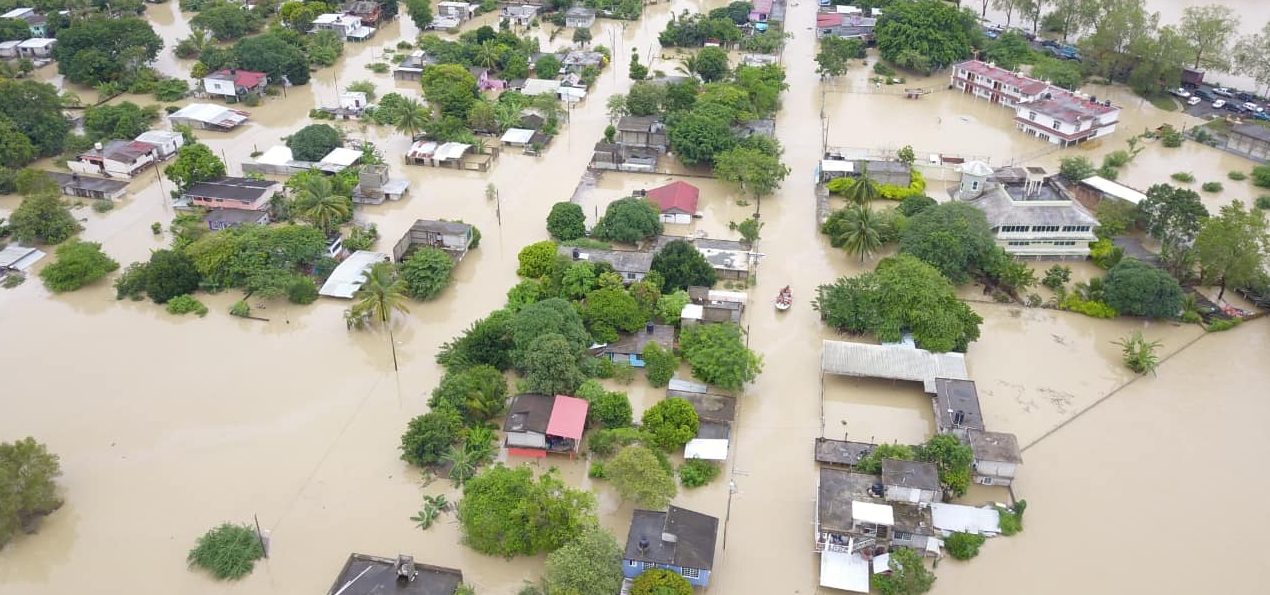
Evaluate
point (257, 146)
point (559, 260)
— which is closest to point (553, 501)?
point (559, 260)

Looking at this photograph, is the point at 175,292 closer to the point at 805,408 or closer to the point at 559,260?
the point at 559,260

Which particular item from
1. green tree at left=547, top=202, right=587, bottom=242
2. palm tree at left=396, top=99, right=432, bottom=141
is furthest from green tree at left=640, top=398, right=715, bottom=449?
palm tree at left=396, top=99, right=432, bottom=141

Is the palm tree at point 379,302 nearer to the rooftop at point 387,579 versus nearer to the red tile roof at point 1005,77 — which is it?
the rooftop at point 387,579

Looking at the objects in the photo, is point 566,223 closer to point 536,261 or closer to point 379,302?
point 536,261

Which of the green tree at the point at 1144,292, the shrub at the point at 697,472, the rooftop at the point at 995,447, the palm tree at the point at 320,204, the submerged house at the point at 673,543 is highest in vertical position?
the palm tree at the point at 320,204

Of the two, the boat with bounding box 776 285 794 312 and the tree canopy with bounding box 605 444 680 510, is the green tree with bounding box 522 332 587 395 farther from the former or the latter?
the boat with bounding box 776 285 794 312

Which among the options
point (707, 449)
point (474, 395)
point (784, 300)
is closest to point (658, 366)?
point (707, 449)

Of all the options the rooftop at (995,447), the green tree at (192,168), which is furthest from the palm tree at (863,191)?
the green tree at (192,168)
